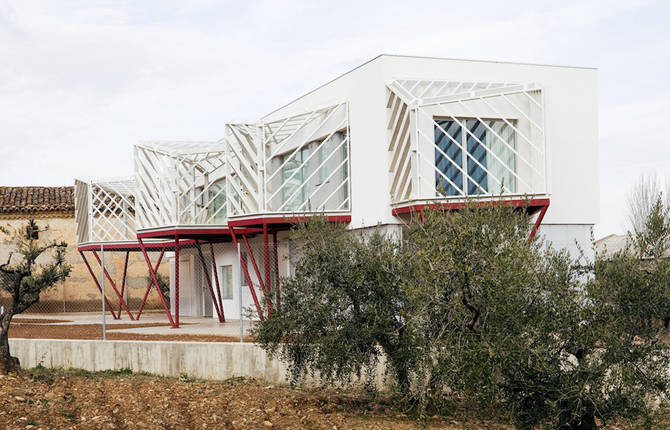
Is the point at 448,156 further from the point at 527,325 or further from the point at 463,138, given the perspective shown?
the point at 527,325

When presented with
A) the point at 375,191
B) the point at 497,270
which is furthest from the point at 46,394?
the point at 375,191

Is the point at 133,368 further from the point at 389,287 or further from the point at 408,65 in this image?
the point at 408,65

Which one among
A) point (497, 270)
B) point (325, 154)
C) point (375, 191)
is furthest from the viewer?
point (325, 154)

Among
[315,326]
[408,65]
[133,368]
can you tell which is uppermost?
[408,65]

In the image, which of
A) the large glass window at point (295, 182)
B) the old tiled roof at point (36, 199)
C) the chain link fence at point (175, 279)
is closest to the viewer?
the large glass window at point (295, 182)

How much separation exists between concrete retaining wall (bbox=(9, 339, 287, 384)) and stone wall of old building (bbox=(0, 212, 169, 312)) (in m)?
18.1

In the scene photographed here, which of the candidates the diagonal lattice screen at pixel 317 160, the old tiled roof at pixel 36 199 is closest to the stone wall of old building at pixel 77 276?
the old tiled roof at pixel 36 199

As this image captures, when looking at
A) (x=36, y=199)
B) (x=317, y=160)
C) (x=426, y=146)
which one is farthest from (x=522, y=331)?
(x=36, y=199)

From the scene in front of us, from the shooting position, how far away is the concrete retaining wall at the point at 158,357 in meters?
14.7

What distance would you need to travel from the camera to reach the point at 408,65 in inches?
751

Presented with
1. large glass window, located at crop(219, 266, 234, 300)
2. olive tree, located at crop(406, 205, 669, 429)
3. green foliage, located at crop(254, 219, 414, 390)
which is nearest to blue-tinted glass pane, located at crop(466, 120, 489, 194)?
green foliage, located at crop(254, 219, 414, 390)

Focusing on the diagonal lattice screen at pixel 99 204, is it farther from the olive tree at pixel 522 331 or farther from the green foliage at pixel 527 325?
the olive tree at pixel 522 331

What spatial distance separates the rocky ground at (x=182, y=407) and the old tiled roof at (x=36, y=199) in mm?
23041

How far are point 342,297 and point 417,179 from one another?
6.90m
